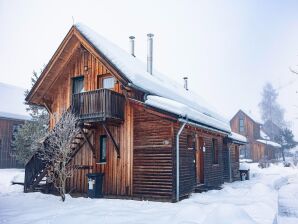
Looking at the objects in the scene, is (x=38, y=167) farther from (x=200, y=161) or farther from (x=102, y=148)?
(x=200, y=161)

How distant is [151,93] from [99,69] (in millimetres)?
3221

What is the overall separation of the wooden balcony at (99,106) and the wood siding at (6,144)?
1760cm

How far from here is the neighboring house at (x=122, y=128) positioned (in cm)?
1272

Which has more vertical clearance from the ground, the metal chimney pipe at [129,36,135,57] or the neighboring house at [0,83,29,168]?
the metal chimney pipe at [129,36,135,57]

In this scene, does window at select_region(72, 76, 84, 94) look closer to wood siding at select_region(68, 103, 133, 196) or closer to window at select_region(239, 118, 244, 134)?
wood siding at select_region(68, 103, 133, 196)

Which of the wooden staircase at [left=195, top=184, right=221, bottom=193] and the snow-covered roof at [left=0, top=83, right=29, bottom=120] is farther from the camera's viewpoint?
the snow-covered roof at [left=0, top=83, right=29, bottom=120]

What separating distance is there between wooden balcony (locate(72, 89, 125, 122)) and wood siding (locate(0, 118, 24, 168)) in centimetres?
1760

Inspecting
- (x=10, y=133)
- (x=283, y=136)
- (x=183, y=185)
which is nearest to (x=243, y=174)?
(x=183, y=185)

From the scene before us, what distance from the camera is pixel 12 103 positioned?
3169 cm

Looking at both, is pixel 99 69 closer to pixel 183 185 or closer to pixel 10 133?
pixel 183 185

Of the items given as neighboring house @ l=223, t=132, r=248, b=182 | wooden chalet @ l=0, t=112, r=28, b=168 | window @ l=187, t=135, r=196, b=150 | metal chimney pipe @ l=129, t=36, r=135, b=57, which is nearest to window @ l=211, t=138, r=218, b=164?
neighboring house @ l=223, t=132, r=248, b=182

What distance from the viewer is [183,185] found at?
13.3m

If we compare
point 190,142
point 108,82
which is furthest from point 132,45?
point 190,142

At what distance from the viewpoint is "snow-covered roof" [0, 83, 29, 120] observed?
2933cm
